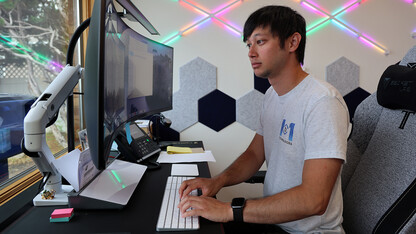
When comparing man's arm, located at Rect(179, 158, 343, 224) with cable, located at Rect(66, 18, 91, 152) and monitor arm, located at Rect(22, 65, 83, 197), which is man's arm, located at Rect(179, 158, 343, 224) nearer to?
monitor arm, located at Rect(22, 65, 83, 197)

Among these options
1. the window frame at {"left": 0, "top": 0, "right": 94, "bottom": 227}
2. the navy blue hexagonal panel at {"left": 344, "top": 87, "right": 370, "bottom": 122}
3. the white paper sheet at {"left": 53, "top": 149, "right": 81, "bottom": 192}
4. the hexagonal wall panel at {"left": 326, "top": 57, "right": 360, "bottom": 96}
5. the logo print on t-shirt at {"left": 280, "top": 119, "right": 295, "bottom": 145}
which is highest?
the hexagonal wall panel at {"left": 326, "top": 57, "right": 360, "bottom": 96}

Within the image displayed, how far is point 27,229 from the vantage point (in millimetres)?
686

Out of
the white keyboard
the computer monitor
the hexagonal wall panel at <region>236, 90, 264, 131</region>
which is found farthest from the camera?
the hexagonal wall panel at <region>236, 90, 264, 131</region>

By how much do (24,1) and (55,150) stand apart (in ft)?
2.44

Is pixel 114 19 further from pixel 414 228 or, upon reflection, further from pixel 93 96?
pixel 414 228

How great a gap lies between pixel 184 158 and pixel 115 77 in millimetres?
691

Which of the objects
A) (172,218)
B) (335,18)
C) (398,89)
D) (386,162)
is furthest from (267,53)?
(335,18)

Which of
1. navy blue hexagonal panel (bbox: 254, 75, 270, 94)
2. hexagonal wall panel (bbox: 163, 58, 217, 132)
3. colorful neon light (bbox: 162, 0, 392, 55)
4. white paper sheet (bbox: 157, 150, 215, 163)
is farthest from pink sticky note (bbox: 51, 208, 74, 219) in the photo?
navy blue hexagonal panel (bbox: 254, 75, 270, 94)

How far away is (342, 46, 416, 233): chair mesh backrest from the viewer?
33.2 inches

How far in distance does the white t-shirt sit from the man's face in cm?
11

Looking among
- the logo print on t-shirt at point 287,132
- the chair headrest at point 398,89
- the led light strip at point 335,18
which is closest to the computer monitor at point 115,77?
the logo print on t-shirt at point 287,132

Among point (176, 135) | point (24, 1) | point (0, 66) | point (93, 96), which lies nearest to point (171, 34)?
point (176, 135)

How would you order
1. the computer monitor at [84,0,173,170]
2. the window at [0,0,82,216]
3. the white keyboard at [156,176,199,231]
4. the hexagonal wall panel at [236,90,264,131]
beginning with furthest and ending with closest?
the hexagonal wall panel at [236,90,264,131], the window at [0,0,82,216], the white keyboard at [156,176,199,231], the computer monitor at [84,0,173,170]

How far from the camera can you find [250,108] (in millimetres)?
2359
